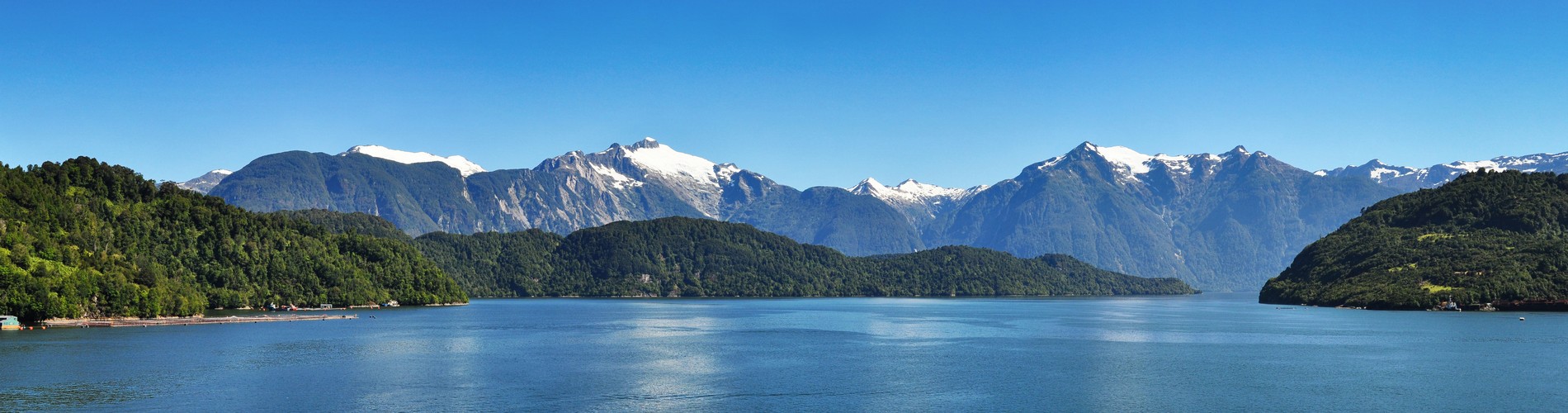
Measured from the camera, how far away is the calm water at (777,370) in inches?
3378

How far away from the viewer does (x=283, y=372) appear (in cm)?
10319

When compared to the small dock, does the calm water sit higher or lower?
lower

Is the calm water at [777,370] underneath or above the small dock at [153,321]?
underneath

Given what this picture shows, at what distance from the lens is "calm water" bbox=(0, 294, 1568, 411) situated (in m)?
85.8

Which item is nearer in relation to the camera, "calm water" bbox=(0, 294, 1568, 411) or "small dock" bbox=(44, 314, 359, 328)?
"calm water" bbox=(0, 294, 1568, 411)

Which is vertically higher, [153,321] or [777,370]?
[153,321]

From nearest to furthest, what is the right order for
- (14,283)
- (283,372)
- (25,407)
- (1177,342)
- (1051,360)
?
(25,407)
(283,372)
(1051,360)
(1177,342)
(14,283)

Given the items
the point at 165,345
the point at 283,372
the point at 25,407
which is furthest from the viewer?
the point at 165,345

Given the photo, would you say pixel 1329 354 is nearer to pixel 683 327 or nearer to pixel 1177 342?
pixel 1177 342

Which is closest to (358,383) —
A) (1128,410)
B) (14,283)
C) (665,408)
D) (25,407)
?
(25,407)

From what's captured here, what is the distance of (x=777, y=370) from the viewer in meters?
109

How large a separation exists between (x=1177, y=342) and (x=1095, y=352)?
950 inches

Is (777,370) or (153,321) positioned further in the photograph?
(153,321)

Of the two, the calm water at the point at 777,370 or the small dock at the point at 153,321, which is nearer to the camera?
the calm water at the point at 777,370
